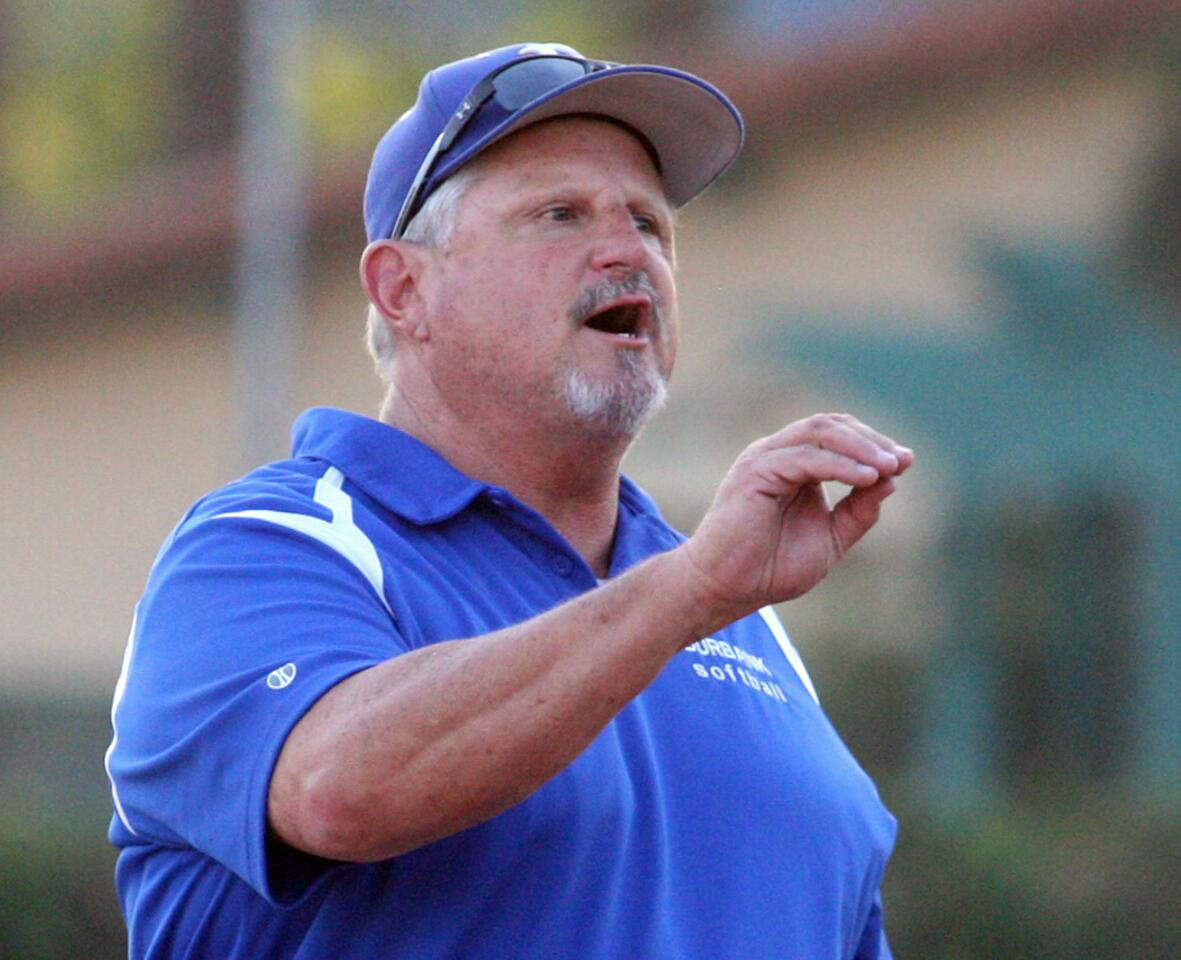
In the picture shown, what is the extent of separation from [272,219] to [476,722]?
1171cm

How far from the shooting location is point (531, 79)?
10.3ft

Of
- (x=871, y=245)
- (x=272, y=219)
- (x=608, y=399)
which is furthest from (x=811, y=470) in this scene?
(x=272, y=219)

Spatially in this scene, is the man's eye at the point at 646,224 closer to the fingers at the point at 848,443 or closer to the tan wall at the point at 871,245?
the fingers at the point at 848,443

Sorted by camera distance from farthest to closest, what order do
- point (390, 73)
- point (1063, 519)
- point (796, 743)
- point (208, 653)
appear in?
point (390, 73) → point (1063, 519) → point (796, 743) → point (208, 653)

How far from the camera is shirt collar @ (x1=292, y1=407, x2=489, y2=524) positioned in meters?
2.82

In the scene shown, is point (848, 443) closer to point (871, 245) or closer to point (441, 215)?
point (441, 215)

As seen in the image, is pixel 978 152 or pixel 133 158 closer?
pixel 978 152

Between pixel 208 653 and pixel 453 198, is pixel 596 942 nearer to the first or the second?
pixel 208 653

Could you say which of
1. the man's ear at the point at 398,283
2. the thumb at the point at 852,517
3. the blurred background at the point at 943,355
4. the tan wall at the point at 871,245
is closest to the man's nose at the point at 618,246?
the man's ear at the point at 398,283

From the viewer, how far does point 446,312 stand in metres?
3.16

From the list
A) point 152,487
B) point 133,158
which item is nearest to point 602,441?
point 152,487

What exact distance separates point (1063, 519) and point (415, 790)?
9.66 meters

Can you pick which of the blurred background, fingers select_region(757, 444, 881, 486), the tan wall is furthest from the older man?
the tan wall

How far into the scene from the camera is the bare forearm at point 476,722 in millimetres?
2195
